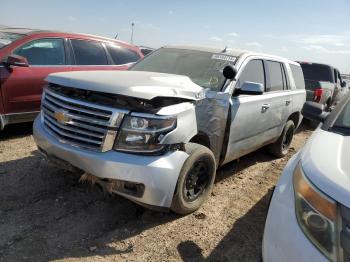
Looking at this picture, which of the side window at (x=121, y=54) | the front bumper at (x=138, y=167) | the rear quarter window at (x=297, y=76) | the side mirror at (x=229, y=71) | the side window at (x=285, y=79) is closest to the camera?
the front bumper at (x=138, y=167)

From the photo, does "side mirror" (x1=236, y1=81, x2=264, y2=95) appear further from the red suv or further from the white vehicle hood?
the red suv

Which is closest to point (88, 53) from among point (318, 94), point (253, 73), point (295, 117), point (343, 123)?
point (253, 73)

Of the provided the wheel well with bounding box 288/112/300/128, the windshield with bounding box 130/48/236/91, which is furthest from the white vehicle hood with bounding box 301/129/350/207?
the wheel well with bounding box 288/112/300/128

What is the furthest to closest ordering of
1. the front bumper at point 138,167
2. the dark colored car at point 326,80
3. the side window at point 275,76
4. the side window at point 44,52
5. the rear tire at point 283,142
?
the dark colored car at point 326,80 < the rear tire at point 283,142 < the side window at point 44,52 < the side window at point 275,76 < the front bumper at point 138,167

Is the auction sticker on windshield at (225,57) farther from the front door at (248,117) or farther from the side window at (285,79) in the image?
the side window at (285,79)

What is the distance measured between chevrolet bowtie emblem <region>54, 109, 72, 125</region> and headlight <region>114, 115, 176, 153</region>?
1.83 feet

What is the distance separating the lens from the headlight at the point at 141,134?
10.1ft

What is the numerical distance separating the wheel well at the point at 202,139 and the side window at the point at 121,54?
143 inches

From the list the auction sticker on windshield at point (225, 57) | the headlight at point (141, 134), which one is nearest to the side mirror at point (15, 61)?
the auction sticker on windshield at point (225, 57)

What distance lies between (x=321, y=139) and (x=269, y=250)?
97 centimetres

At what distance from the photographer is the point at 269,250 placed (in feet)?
7.05

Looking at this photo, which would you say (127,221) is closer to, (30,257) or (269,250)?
(30,257)

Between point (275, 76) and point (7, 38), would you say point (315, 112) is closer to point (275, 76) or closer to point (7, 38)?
point (275, 76)

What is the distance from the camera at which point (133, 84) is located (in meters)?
3.19
